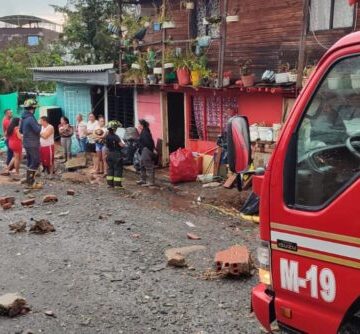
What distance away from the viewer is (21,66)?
26594 mm

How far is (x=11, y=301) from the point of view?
16.1 ft

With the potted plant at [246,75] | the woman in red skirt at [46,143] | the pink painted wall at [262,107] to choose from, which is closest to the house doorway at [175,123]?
the pink painted wall at [262,107]

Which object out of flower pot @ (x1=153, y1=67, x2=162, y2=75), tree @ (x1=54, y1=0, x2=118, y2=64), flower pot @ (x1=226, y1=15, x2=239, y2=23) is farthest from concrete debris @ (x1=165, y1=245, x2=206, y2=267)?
tree @ (x1=54, y1=0, x2=118, y2=64)

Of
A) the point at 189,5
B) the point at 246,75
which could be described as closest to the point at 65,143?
the point at 189,5

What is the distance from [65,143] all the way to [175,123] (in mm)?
3563

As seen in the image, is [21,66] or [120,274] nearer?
[120,274]

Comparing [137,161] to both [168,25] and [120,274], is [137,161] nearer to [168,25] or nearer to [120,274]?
[168,25]

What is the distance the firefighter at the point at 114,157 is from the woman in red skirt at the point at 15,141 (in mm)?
2741

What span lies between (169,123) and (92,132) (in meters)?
2.28

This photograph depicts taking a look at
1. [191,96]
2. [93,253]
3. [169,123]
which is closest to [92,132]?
[169,123]

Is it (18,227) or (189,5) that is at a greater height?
(189,5)

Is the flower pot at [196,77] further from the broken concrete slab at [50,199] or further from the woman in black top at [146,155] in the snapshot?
the broken concrete slab at [50,199]

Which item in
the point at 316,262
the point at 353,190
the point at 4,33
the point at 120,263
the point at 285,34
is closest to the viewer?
the point at 353,190

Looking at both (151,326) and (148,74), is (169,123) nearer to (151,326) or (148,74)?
(148,74)
